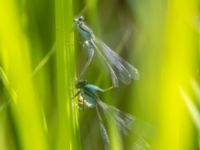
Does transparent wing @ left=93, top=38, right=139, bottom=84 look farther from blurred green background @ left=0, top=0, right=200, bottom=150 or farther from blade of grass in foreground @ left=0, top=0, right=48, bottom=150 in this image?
blade of grass in foreground @ left=0, top=0, right=48, bottom=150

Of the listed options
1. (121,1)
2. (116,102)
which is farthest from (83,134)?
(121,1)

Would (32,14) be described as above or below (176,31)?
above

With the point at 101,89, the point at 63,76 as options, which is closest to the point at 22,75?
the point at 63,76

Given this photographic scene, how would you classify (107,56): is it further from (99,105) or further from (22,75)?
(22,75)

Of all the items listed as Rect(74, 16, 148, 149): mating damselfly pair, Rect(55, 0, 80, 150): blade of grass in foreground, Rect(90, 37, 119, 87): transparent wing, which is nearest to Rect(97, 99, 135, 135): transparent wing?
Rect(74, 16, 148, 149): mating damselfly pair

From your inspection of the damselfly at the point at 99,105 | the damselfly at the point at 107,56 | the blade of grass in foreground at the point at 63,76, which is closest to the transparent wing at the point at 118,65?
the damselfly at the point at 107,56

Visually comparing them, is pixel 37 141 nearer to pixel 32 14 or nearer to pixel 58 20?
pixel 58 20
